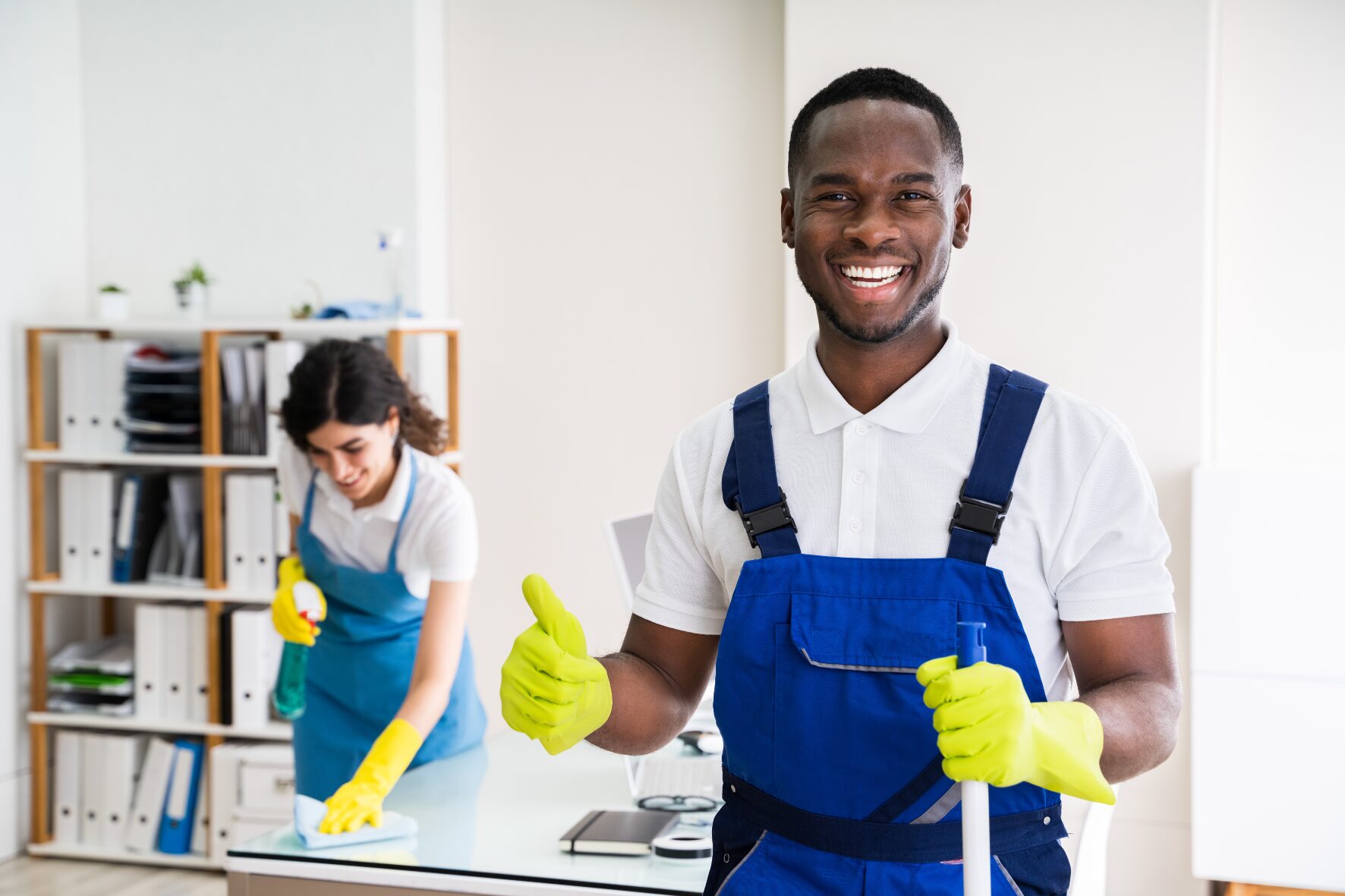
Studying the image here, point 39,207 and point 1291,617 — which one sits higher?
point 39,207

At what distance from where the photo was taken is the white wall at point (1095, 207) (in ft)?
10.1

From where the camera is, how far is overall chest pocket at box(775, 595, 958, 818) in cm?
106

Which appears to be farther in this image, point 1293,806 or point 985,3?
point 985,3

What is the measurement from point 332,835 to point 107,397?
2.35 meters

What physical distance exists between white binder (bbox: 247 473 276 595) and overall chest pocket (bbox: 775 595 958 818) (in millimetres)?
2799

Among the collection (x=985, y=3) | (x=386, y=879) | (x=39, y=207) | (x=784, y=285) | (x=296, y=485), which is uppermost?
(x=985, y=3)

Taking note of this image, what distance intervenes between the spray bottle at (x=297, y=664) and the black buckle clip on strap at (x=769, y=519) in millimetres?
1545

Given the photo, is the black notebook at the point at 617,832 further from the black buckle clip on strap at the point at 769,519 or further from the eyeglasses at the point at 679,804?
the black buckle clip on strap at the point at 769,519

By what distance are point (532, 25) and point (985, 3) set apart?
133 cm

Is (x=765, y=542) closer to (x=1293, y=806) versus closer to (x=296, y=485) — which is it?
(x=296, y=485)

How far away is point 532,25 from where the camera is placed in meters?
3.73

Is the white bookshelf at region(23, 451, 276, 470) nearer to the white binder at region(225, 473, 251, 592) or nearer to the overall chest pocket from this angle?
the white binder at region(225, 473, 251, 592)

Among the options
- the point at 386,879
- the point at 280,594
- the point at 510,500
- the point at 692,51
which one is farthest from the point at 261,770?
the point at 692,51

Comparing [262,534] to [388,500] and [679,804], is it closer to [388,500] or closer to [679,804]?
[388,500]
